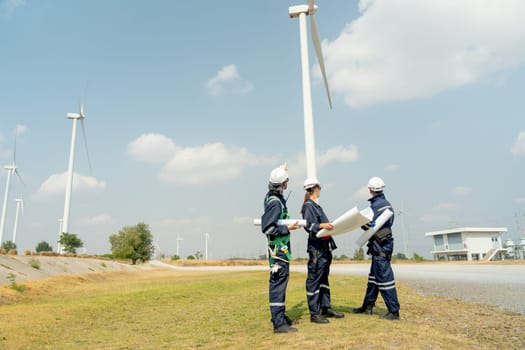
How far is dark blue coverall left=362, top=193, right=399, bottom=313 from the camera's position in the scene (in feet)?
22.1

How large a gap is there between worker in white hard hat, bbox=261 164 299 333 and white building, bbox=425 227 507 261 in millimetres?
63188

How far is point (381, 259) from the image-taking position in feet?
22.9

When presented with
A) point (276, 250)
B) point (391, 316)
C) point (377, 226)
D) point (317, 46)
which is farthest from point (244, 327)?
point (317, 46)

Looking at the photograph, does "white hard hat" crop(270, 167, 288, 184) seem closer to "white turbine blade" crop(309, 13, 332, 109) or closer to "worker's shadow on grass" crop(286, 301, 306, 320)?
"worker's shadow on grass" crop(286, 301, 306, 320)

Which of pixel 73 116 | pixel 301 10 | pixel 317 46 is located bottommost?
pixel 317 46

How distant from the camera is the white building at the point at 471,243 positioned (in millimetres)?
61000

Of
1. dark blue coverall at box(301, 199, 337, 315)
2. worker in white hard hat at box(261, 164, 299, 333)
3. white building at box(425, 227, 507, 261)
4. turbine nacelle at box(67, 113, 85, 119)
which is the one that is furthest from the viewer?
white building at box(425, 227, 507, 261)

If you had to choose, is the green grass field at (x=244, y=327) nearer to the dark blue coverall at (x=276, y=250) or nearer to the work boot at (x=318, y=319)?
the work boot at (x=318, y=319)

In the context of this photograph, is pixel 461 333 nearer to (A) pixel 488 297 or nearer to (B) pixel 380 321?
(B) pixel 380 321

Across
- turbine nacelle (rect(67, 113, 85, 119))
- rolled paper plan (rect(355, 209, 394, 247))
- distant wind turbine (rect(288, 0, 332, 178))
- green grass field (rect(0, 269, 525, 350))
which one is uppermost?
turbine nacelle (rect(67, 113, 85, 119))

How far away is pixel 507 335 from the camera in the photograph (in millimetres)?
5402

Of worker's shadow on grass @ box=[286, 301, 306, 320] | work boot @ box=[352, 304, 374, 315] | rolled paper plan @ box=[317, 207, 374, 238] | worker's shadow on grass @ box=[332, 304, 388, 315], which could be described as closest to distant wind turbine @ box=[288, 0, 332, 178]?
worker's shadow on grass @ box=[286, 301, 306, 320]

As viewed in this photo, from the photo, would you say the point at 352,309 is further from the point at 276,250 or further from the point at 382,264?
the point at 276,250

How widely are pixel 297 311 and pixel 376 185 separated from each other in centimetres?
324
